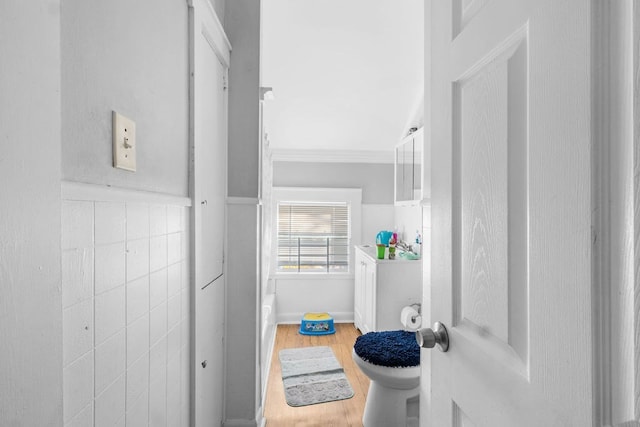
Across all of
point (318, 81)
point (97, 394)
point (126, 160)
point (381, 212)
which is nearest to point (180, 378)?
point (97, 394)

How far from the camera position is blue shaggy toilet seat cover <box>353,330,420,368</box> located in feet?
6.14

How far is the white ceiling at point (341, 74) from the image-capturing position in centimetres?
258

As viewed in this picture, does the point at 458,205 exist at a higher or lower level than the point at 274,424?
higher

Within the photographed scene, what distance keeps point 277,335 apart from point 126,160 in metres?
3.19

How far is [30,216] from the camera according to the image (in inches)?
17.2

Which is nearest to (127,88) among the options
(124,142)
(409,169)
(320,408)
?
(124,142)

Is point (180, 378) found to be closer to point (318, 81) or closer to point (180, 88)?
point (180, 88)

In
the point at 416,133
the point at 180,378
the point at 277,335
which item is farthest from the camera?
the point at 277,335

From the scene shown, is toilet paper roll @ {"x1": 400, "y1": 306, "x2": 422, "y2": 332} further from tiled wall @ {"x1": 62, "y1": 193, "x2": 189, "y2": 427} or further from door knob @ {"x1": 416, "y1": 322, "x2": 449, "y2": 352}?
door knob @ {"x1": 416, "y1": 322, "x2": 449, "y2": 352}

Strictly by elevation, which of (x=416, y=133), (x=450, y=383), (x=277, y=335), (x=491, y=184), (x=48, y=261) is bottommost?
(x=277, y=335)

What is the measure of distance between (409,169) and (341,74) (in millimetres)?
1034

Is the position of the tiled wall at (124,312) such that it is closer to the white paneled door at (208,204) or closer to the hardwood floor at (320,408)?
the white paneled door at (208,204)

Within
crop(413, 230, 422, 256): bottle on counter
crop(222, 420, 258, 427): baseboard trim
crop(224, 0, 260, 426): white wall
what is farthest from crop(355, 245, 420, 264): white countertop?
crop(222, 420, 258, 427): baseboard trim

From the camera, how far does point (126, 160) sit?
840 millimetres
